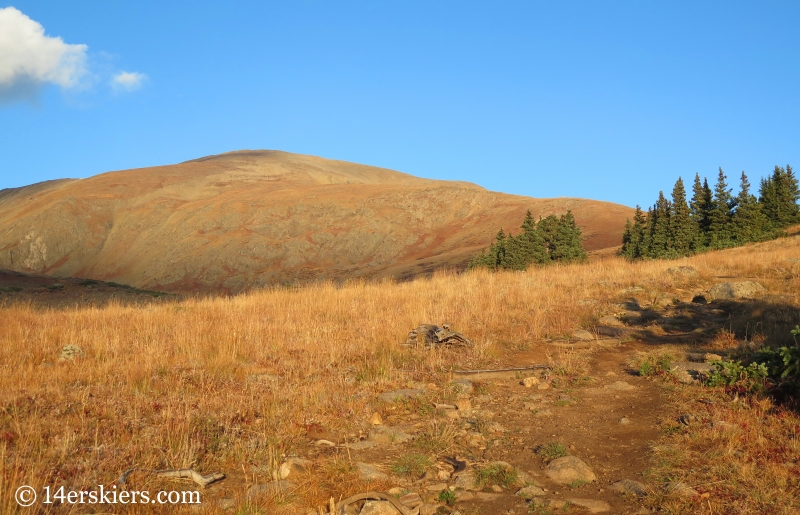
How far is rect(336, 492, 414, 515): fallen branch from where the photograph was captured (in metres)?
3.71

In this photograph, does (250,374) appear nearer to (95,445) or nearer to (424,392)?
(424,392)

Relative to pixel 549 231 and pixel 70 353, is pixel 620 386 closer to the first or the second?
pixel 70 353

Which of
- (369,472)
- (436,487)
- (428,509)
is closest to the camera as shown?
(428,509)

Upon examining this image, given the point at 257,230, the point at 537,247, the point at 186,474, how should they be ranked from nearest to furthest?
the point at 186,474 < the point at 537,247 < the point at 257,230

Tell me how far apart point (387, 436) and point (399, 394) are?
119 centimetres

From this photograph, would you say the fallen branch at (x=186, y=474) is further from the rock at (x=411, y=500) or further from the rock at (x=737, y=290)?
the rock at (x=737, y=290)

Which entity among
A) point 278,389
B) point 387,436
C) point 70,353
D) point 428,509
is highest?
point 70,353

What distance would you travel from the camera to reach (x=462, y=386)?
6.69 metres

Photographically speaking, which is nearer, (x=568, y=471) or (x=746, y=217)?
(x=568, y=471)

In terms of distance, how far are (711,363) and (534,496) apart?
157 inches

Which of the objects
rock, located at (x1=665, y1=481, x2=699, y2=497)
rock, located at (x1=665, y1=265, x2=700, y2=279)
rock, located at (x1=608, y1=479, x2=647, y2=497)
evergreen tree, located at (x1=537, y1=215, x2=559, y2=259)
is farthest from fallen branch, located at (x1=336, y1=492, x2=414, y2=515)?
evergreen tree, located at (x1=537, y1=215, x2=559, y2=259)

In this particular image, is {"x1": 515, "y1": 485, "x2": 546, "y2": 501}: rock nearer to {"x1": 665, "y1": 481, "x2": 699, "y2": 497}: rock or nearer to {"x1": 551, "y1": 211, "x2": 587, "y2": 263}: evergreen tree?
{"x1": 665, "y1": 481, "x2": 699, "y2": 497}: rock

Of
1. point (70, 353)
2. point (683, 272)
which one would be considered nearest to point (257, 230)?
point (683, 272)

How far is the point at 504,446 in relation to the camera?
504cm
